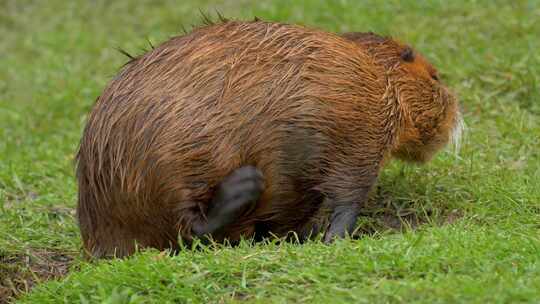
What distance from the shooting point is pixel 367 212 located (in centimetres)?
527

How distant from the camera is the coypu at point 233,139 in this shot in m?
4.45

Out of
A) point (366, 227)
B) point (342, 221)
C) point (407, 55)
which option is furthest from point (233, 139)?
point (407, 55)

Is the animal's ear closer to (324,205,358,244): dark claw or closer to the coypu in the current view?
the coypu

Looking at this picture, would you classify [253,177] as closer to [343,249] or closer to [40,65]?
[343,249]

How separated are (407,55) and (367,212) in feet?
2.75

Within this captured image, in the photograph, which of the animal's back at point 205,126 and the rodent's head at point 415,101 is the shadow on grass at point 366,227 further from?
the animal's back at point 205,126

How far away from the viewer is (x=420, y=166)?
565cm

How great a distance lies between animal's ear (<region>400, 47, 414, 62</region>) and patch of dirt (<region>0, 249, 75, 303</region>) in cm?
198

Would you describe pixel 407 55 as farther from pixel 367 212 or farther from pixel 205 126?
pixel 205 126

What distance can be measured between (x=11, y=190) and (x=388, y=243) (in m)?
2.90

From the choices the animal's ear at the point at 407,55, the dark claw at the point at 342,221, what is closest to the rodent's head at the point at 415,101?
the animal's ear at the point at 407,55

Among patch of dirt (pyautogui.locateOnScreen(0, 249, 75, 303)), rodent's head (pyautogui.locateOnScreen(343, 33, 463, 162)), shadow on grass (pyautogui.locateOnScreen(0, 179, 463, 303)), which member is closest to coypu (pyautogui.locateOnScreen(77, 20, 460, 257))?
rodent's head (pyautogui.locateOnScreen(343, 33, 463, 162))

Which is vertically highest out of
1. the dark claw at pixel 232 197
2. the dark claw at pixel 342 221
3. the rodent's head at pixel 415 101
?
the rodent's head at pixel 415 101

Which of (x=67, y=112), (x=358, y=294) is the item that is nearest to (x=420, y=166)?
(x=358, y=294)
